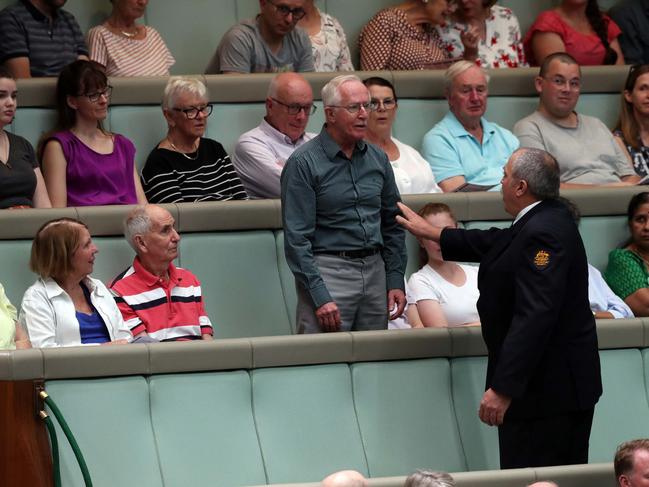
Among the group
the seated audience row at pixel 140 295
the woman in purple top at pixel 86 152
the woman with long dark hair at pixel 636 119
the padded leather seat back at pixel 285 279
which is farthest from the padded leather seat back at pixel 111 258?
the woman with long dark hair at pixel 636 119

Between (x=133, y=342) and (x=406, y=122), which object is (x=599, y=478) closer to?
(x=133, y=342)

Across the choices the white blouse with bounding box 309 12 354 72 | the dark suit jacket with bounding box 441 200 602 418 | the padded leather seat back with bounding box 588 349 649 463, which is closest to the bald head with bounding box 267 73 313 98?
the white blouse with bounding box 309 12 354 72

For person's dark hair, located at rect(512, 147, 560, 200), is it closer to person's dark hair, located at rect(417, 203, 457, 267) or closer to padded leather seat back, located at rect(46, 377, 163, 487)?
person's dark hair, located at rect(417, 203, 457, 267)

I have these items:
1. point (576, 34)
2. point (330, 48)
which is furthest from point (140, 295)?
point (576, 34)

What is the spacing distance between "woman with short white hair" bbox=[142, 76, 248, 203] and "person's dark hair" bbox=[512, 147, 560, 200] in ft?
4.17

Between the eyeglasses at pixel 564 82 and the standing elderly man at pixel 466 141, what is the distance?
275 millimetres

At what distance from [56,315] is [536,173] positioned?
4.39 ft

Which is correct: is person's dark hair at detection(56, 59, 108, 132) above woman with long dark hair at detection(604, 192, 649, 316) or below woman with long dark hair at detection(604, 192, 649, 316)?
above

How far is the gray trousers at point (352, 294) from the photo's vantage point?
4074mm

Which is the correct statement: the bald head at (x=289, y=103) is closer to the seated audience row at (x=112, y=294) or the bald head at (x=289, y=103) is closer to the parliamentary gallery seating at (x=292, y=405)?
the seated audience row at (x=112, y=294)

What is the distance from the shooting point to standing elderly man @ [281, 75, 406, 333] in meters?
4.03

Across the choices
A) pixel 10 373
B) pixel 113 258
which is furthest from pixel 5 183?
pixel 10 373

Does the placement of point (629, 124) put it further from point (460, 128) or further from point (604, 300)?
point (604, 300)

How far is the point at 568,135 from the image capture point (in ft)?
17.5
